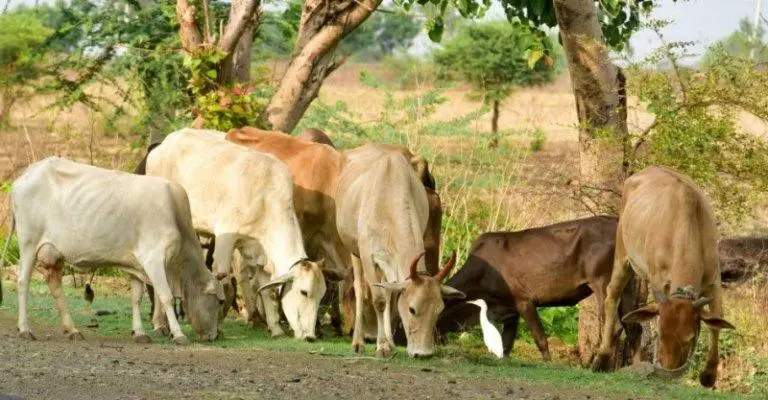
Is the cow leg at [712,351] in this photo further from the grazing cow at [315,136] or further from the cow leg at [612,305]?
the grazing cow at [315,136]

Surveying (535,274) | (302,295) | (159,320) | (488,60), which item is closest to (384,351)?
(302,295)

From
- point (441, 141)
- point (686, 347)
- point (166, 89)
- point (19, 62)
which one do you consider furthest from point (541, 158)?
point (686, 347)

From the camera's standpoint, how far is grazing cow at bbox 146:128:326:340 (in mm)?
13781

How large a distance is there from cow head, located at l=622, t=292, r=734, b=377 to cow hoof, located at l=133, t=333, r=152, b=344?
14.5 feet

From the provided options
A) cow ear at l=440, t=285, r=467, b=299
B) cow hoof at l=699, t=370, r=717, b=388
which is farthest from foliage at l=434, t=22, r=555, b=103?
cow hoof at l=699, t=370, r=717, b=388

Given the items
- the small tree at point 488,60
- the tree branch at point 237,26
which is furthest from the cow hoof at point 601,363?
the small tree at point 488,60

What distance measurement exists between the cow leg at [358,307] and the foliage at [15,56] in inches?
866

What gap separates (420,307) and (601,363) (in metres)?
1.86

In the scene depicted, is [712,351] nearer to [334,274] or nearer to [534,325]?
[534,325]

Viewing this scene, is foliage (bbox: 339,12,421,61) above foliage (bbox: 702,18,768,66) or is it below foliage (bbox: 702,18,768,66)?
above

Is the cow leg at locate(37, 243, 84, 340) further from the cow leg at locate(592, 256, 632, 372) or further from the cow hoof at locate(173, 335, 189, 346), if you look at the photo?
the cow leg at locate(592, 256, 632, 372)

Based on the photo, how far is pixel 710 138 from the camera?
1345 centimetres

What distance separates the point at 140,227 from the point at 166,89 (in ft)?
24.6

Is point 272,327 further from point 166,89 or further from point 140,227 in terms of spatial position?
point 166,89
